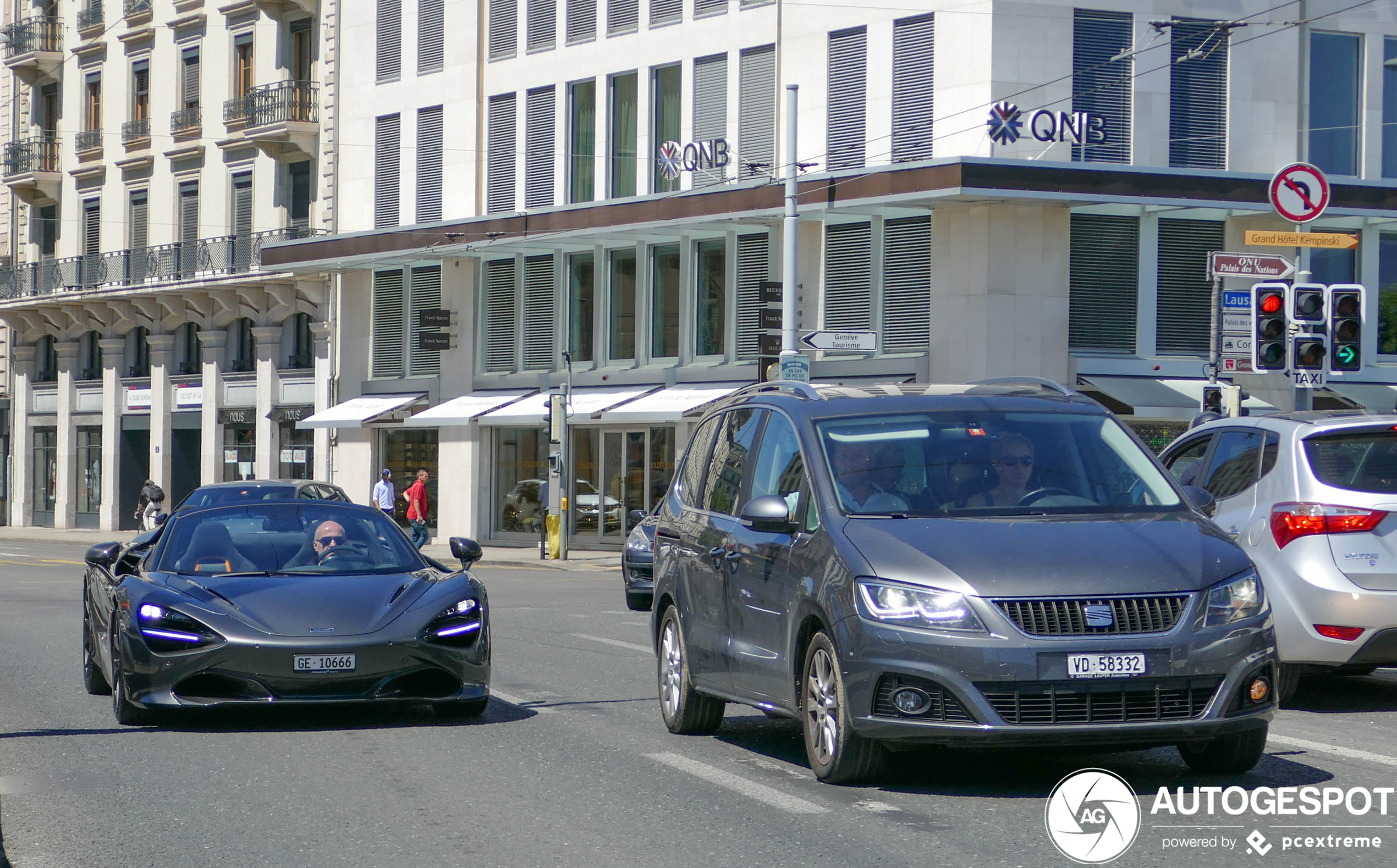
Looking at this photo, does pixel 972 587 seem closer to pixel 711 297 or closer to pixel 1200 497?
pixel 1200 497

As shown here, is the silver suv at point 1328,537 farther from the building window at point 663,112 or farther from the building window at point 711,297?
the building window at point 663,112

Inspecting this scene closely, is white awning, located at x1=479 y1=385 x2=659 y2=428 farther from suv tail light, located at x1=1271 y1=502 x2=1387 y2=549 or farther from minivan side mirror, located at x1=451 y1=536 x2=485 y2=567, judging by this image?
suv tail light, located at x1=1271 y1=502 x2=1387 y2=549

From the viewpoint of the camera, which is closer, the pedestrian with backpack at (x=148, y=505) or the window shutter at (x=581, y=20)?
the window shutter at (x=581, y=20)

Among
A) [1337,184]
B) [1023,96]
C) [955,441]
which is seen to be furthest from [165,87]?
[955,441]

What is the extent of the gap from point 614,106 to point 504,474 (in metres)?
8.09

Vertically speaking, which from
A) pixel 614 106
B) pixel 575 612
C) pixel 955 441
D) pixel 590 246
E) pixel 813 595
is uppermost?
pixel 614 106

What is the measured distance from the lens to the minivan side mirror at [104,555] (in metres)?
11.1

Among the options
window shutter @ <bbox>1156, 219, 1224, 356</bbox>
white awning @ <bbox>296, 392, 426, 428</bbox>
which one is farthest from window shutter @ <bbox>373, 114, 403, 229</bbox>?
window shutter @ <bbox>1156, 219, 1224, 356</bbox>

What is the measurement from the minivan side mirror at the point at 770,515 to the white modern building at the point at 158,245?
36924mm

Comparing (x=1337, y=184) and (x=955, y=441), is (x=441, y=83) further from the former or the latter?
(x=955, y=441)

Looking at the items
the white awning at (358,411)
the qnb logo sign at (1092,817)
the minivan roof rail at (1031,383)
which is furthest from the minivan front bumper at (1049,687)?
the white awning at (358,411)

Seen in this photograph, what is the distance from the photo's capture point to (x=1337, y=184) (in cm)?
3092

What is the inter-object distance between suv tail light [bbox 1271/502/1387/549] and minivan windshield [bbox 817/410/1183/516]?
92.4 inches

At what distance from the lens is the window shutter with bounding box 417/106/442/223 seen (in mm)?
40812
